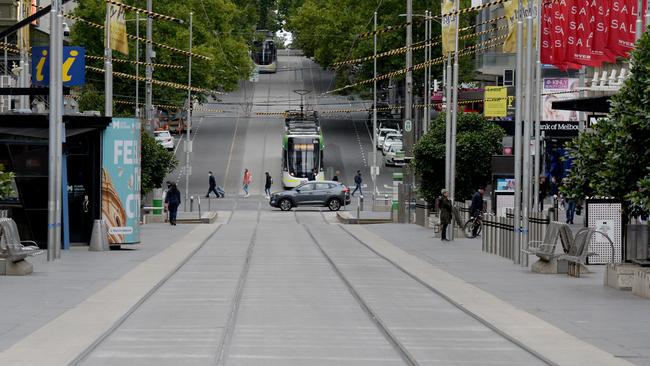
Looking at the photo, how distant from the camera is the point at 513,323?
62.8 feet

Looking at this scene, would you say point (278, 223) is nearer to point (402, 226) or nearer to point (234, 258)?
point (402, 226)

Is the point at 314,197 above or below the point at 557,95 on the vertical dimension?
below

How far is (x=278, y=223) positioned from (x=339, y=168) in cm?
3746

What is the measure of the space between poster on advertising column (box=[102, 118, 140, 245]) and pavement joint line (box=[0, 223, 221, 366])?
4923mm

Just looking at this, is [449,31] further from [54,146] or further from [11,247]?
[11,247]

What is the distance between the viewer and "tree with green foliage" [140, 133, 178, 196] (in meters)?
56.2

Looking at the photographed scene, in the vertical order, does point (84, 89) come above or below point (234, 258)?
above

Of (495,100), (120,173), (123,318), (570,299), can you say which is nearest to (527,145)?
(570,299)

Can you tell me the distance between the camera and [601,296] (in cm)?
2366

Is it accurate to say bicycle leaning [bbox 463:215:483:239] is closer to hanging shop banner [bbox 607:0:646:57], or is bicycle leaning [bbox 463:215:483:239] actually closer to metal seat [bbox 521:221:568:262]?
hanging shop banner [bbox 607:0:646:57]

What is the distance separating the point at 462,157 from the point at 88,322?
33.5m

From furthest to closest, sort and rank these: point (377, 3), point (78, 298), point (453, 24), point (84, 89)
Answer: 1. point (377, 3)
2. point (84, 89)
3. point (453, 24)
4. point (78, 298)

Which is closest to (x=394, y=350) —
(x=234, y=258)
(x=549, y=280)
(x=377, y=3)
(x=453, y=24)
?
(x=549, y=280)

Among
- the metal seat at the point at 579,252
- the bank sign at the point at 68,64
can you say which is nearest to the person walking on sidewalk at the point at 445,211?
the bank sign at the point at 68,64
